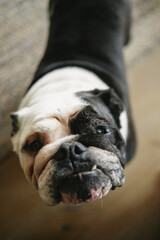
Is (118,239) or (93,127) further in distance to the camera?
(118,239)

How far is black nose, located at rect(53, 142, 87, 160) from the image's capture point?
917mm

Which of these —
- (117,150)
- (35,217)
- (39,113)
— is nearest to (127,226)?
(35,217)

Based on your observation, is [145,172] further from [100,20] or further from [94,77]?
[100,20]

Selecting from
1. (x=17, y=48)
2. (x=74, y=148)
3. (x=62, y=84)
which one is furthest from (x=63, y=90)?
(x=17, y=48)

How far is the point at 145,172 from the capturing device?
2.02 meters

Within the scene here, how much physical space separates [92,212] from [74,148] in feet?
3.47

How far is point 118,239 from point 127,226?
0.35 feet

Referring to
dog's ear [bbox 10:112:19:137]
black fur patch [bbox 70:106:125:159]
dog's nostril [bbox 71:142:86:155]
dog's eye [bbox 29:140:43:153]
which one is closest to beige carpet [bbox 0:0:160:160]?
dog's ear [bbox 10:112:19:137]

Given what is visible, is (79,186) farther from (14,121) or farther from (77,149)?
(14,121)

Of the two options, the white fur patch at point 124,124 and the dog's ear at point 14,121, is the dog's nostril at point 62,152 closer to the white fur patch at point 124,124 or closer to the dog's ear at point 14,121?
the dog's ear at point 14,121

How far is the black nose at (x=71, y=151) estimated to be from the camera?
92 centimetres

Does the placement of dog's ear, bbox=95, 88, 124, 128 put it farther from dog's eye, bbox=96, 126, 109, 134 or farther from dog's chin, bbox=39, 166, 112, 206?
dog's chin, bbox=39, 166, 112, 206

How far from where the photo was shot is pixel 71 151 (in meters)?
0.92

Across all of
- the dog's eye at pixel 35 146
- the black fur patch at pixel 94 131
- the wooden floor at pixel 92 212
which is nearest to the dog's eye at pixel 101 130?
the black fur patch at pixel 94 131
